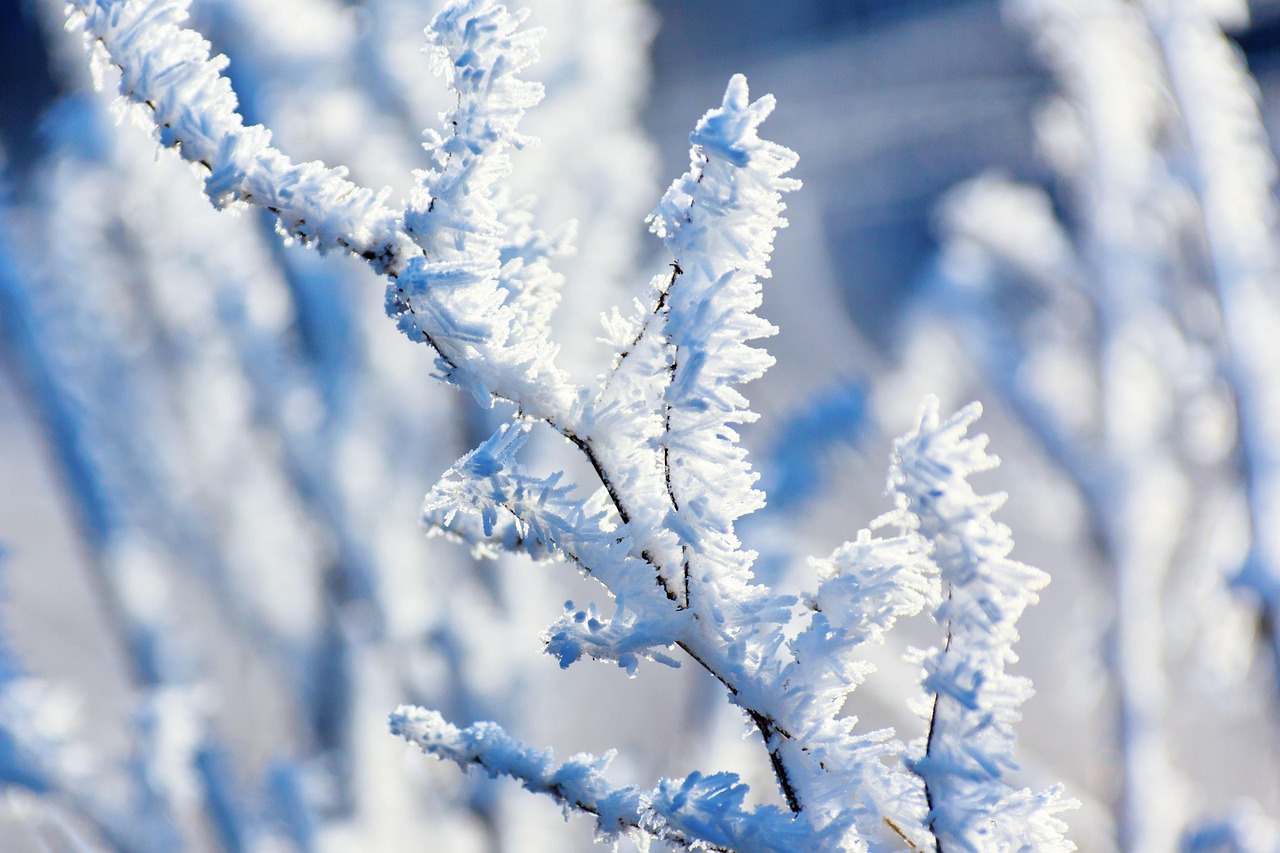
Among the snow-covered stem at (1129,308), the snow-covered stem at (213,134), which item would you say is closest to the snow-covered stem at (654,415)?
the snow-covered stem at (213,134)

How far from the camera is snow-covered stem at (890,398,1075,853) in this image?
290 mm

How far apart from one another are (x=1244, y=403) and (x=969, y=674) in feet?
2.58

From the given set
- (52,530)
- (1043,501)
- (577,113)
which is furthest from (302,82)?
(52,530)

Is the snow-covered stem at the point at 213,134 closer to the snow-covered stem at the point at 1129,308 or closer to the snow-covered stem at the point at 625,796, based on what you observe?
the snow-covered stem at the point at 625,796

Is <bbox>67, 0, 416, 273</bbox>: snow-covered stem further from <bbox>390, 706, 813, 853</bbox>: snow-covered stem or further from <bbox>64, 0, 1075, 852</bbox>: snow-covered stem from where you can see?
<bbox>390, 706, 813, 853</bbox>: snow-covered stem

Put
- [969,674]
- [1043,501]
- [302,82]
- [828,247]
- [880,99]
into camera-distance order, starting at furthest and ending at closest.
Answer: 1. [828,247]
2. [880,99]
3. [1043,501]
4. [302,82]
5. [969,674]

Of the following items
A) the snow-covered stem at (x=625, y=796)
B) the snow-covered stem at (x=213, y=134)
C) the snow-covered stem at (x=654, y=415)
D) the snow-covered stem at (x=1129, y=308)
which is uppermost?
the snow-covered stem at (x=1129, y=308)

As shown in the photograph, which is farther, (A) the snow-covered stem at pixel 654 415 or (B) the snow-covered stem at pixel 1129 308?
(B) the snow-covered stem at pixel 1129 308

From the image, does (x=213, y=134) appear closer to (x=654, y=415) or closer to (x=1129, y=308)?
(x=654, y=415)

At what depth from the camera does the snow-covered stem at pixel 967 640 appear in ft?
0.95

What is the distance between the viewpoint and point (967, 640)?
0.98 ft

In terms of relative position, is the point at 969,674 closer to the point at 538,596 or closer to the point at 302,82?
the point at 538,596

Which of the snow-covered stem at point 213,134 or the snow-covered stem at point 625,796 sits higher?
the snow-covered stem at point 213,134

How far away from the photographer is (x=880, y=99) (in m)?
2.31
